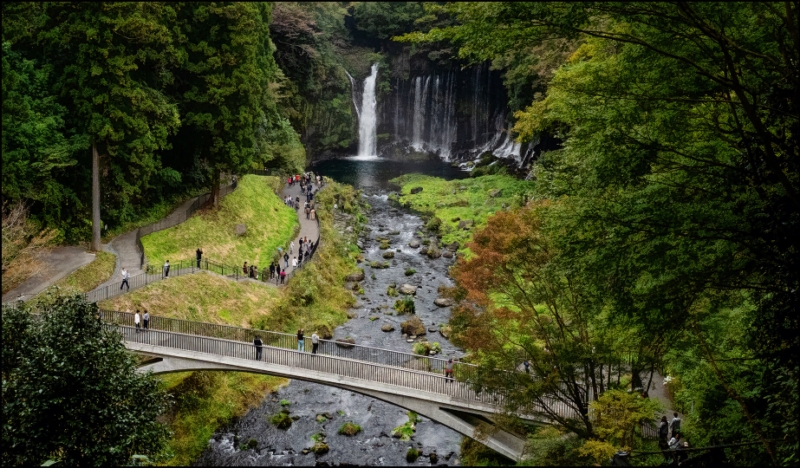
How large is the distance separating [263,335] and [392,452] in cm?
662

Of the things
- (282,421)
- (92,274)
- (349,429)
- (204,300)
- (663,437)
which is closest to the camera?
(663,437)

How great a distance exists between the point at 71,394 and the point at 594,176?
37.4ft

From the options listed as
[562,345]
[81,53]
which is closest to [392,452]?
[562,345]

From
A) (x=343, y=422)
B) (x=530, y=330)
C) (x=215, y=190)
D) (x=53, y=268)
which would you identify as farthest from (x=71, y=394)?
(x=215, y=190)

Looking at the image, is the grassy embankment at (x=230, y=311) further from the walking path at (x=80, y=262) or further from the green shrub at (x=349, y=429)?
the green shrub at (x=349, y=429)

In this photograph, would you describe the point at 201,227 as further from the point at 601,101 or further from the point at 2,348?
the point at 601,101

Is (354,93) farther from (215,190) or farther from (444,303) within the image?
(444,303)

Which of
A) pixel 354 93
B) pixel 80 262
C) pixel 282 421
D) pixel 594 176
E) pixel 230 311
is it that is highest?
pixel 354 93

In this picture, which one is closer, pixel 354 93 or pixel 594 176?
pixel 594 176

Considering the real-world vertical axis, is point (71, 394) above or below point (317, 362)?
above

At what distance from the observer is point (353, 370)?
68.8 feet

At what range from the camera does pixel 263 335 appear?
24.9m

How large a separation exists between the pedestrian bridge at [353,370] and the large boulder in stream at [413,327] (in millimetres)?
7091

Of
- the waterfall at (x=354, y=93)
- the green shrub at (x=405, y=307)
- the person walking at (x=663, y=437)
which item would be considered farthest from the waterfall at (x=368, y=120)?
the person walking at (x=663, y=437)
